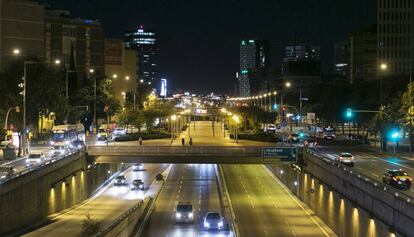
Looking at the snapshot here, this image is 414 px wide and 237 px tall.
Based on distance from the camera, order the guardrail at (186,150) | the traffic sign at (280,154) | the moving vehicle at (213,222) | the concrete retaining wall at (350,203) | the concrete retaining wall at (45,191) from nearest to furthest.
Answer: the concrete retaining wall at (350,203), the concrete retaining wall at (45,191), the moving vehicle at (213,222), the traffic sign at (280,154), the guardrail at (186,150)

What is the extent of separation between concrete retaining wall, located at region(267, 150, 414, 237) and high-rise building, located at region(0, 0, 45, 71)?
82.5 m

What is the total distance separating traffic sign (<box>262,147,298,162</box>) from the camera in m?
70.1

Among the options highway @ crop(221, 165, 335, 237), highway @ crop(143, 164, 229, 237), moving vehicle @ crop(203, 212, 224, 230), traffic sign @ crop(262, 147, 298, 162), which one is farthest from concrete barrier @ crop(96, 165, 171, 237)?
traffic sign @ crop(262, 147, 298, 162)

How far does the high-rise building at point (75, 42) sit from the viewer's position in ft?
551

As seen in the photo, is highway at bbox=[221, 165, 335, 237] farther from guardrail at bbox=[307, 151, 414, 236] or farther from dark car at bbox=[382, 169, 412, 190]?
dark car at bbox=[382, 169, 412, 190]

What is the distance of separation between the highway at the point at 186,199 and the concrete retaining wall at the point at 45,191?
891 cm

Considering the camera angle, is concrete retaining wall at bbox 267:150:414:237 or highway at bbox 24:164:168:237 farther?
highway at bbox 24:164:168:237

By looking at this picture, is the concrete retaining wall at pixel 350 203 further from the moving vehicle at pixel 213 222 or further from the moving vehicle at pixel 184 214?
the moving vehicle at pixel 184 214

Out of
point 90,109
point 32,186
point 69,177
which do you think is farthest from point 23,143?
point 90,109

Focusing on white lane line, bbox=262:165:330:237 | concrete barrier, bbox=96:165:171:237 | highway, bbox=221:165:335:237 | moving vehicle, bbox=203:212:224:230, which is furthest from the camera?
highway, bbox=221:165:335:237

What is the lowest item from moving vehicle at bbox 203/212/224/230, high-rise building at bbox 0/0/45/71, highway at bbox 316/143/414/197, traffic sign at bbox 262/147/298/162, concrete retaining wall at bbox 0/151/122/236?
moving vehicle at bbox 203/212/224/230

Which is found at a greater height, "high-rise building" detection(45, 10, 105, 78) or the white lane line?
"high-rise building" detection(45, 10, 105, 78)

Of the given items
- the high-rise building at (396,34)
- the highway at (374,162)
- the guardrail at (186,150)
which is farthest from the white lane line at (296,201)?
the high-rise building at (396,34)

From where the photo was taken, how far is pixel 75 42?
17400 centimetres
